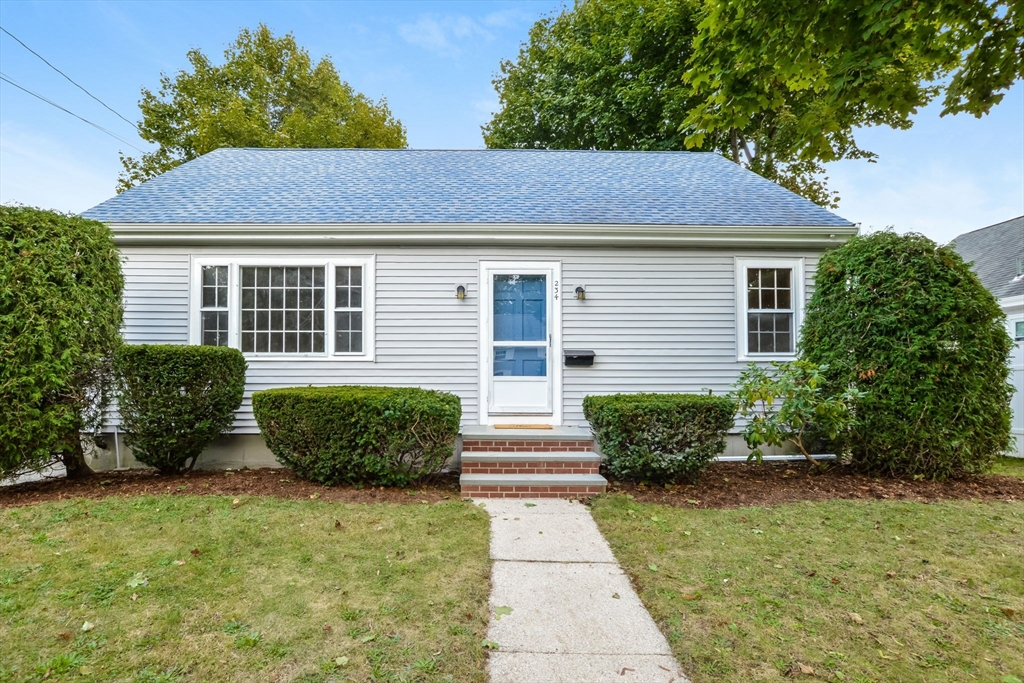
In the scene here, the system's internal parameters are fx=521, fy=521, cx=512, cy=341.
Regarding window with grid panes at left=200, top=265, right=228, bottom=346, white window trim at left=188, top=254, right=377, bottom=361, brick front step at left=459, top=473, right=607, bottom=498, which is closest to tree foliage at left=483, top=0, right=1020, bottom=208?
brick front step at left=459, top=473, right=607, bottom=498

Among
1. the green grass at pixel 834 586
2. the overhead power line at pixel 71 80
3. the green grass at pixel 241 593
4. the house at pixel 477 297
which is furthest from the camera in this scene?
the overhead power line at pixel 71 80

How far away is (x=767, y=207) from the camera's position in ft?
24.8

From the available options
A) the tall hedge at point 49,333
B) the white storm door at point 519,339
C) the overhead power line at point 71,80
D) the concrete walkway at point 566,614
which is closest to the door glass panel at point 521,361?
the white storm door at point 519,339

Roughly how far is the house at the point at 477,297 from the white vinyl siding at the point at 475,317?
0.02m

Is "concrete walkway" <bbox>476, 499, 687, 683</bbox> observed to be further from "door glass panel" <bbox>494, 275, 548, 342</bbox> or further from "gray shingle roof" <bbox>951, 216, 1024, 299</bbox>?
"gray shingle roof" <bbox>951, 216, 1024, 299</bbox>

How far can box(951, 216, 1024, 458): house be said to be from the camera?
7828 mm

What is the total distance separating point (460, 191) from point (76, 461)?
229 inches

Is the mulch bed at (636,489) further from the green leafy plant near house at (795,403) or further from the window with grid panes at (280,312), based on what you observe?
the window with grid panes at (280,312)

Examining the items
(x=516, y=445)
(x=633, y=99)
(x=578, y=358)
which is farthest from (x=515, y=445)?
(x=633, y=99)

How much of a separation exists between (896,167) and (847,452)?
10.6 m

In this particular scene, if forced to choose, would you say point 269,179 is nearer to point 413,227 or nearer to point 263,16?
point 413,227

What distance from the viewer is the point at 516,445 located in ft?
18.6

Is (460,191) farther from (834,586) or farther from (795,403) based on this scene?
(834,586)

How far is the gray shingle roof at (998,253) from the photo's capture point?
11.7 m
